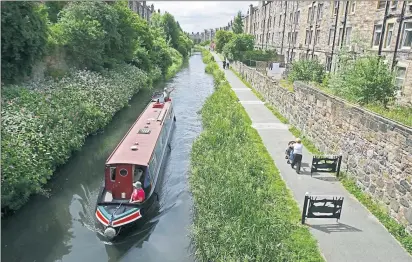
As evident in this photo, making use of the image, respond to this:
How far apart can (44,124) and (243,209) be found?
902 centimetres

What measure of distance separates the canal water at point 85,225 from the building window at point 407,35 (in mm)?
14248

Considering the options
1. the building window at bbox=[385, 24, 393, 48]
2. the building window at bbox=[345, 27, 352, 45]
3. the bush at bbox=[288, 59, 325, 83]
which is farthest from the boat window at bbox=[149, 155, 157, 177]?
the building window at bbox=[345, 27, 352, 45]

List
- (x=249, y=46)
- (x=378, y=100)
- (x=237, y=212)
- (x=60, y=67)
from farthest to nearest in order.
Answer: (x=249, y=46), (x=60, y=67), (x=378, y=100), (x=237, y=212)

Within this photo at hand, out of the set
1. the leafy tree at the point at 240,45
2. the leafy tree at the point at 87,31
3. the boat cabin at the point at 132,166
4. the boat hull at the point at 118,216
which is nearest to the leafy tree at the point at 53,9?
the leafy tree at the point at 87,31

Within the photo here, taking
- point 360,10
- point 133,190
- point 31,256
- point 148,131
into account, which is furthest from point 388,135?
point 360,10

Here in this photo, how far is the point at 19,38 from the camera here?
1571 centimetres

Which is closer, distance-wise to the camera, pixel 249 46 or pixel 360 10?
pixel 360 10

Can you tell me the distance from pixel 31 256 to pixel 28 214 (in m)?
2.22

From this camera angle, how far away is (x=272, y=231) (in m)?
8.49

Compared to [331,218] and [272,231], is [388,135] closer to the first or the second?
[331,218]

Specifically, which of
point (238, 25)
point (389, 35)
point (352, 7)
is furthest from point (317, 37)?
point (238, 25)

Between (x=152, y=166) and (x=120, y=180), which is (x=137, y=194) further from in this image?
(x=152, y=166)

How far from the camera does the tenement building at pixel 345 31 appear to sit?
19.3 meters

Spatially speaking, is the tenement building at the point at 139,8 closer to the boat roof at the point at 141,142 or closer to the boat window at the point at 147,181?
the boat roof at the point at 141,142
